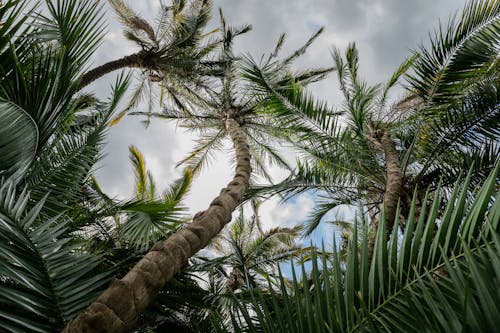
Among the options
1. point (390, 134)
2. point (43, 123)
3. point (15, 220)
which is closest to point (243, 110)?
point (390, 134)

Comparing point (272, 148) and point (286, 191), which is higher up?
point (272, 148)

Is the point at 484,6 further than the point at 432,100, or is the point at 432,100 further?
the point at 432,100

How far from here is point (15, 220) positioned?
65.4 inches

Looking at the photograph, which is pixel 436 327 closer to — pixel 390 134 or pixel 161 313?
pixel 161 313

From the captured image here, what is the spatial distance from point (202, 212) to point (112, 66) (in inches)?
172

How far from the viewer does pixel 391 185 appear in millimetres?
4961

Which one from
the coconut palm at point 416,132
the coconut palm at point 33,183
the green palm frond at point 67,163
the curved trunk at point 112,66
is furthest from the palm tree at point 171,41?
the coconut palm at point 33,183

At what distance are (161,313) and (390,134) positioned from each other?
15.8 feet

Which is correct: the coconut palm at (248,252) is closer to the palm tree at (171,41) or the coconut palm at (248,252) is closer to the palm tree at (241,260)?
the palm tree at (241,260)

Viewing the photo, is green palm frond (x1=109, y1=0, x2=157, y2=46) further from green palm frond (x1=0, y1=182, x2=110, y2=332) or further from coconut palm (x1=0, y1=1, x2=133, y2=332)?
green palm frond (x1=0, y1=182, x2=110, y2=332)

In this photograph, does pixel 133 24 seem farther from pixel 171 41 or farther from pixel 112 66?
pixel 112 66

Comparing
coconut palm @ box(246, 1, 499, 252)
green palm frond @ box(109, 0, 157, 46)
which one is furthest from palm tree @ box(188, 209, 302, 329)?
green palm frond @ box(109, 0, 157, 46)

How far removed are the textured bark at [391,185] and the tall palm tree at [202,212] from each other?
6.33ft

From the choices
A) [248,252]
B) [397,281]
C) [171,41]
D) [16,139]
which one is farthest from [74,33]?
[248,252]
